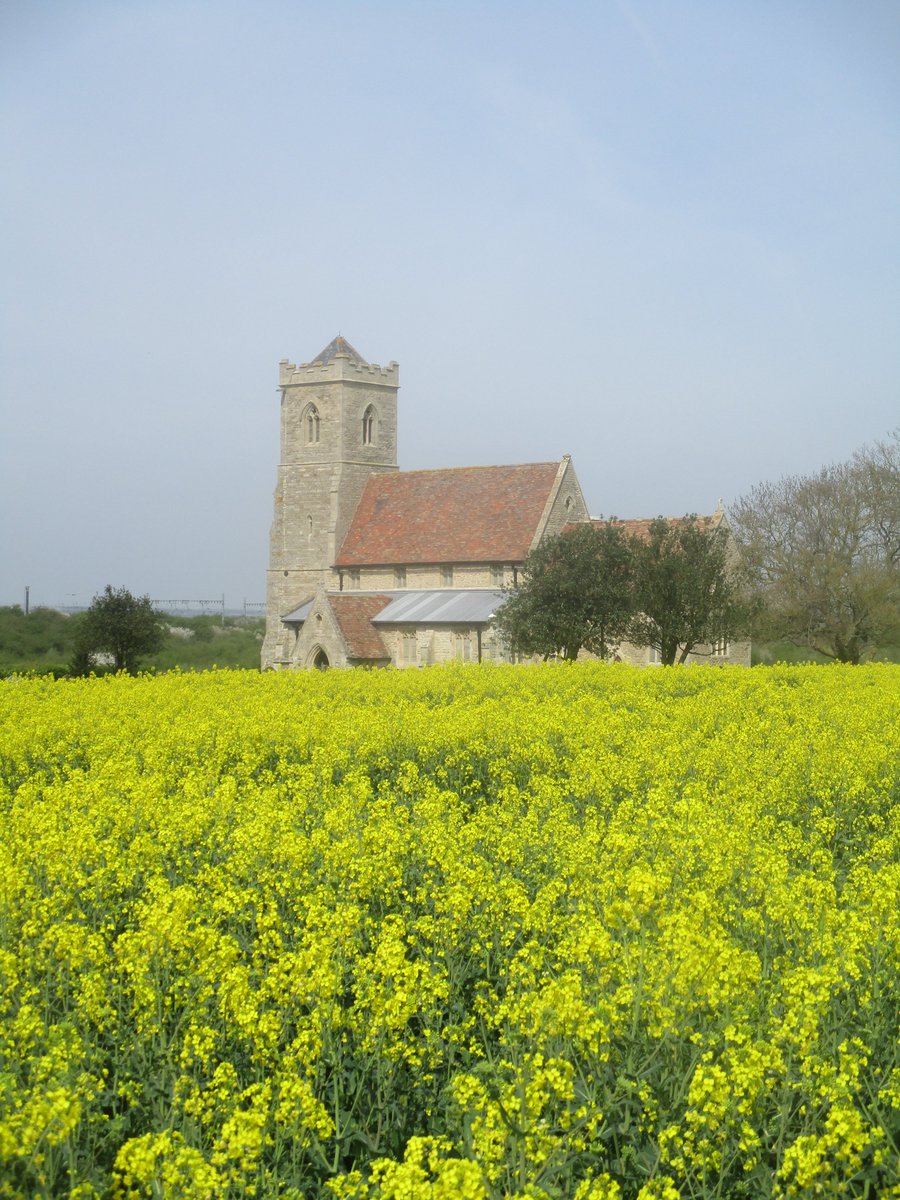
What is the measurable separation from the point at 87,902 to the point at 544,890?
11.0 ft

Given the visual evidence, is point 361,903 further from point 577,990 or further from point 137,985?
point 577,990

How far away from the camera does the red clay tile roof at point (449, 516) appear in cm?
5775

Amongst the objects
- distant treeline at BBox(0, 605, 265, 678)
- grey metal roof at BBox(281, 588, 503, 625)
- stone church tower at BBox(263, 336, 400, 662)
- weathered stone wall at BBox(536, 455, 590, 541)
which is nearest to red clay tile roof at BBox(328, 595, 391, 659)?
grey metal roof at BBox(281, 588, 503, 625)

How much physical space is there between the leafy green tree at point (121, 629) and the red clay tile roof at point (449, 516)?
11.0 meters

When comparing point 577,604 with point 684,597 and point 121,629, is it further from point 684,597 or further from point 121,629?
point 121,629

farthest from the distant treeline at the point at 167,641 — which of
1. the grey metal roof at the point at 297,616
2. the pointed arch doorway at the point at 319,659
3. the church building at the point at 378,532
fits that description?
the church building at the point at 378,532

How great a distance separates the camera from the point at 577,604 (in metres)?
45.2

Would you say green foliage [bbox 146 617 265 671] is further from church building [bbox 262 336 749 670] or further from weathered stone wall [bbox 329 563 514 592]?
weathered stone wall [bbox 329 563 514 592]

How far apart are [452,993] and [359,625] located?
47.0 metres

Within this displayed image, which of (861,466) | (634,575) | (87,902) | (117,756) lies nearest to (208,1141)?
(87,902)

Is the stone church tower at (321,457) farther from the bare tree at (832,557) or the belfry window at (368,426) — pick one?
the bare tree at (832,557)

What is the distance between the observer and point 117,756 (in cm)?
1498

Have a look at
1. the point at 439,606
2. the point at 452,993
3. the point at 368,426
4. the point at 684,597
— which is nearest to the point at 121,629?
the point at 439,606

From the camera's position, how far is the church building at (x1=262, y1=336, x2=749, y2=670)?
5400 centimetres
